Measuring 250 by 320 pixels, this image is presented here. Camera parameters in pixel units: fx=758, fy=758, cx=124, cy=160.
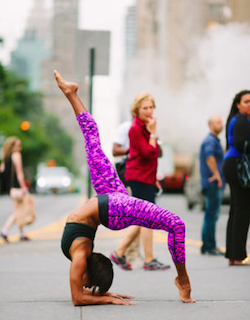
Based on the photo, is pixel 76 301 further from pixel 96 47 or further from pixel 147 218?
pixel 96 47

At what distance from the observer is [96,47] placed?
466 inches

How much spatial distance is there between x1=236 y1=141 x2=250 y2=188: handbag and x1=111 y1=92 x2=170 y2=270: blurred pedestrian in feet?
2.85

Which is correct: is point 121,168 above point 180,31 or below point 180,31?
below

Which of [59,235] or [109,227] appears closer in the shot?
[109,227]

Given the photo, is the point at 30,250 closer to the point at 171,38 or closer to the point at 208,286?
the point at 208,286

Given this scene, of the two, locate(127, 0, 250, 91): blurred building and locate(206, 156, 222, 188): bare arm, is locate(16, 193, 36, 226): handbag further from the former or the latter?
locate(127, 0, 250, 91): blurred building

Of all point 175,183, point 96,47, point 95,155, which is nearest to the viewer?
point 95,155

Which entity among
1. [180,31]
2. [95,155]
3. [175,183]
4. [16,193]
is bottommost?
[175,183]

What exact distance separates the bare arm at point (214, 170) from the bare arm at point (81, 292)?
147 inches

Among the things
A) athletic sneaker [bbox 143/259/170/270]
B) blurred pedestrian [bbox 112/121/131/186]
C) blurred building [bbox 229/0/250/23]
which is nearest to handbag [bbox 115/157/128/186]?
blurred pedestrian [bbox 112/121/131/186]

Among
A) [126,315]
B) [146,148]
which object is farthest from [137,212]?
[146,148]

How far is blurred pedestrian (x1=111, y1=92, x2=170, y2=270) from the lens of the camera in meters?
7.50

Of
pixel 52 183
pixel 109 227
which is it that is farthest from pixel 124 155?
pixel 52 183

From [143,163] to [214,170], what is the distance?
73.1 inches
